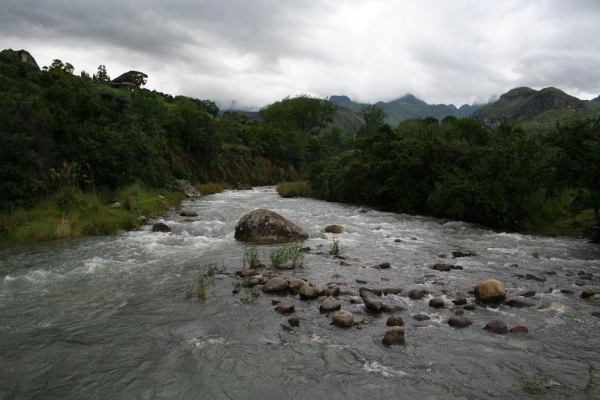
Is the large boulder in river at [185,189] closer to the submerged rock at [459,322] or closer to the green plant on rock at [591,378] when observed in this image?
the submerged rock at [459,322]

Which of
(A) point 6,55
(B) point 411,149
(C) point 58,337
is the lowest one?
(C) point 58,337

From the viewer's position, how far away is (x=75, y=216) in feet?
56.7

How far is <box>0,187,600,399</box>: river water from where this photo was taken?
573 cm

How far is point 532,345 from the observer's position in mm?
7059

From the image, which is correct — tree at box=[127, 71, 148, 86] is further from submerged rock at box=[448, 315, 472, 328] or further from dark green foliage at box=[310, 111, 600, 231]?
submerged rock at box=[448, 315, 472, 328]

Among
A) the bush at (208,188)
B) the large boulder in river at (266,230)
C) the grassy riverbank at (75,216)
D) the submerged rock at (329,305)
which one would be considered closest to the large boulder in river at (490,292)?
the submerged rock at (329,305)

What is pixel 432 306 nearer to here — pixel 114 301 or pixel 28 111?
pixel 114 301

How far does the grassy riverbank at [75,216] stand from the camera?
15.1m

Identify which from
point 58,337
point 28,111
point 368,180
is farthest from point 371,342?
point 368,180

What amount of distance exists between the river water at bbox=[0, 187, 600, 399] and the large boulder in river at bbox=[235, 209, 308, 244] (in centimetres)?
274

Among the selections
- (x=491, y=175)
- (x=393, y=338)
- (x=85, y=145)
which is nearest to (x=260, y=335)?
(x=393, y=338)

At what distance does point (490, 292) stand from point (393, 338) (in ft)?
12.0

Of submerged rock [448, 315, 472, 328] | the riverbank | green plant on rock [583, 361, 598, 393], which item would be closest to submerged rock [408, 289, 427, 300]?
submerged rock [448, 315, 472, 328]

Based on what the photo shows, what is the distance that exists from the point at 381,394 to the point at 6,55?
4745 cm
